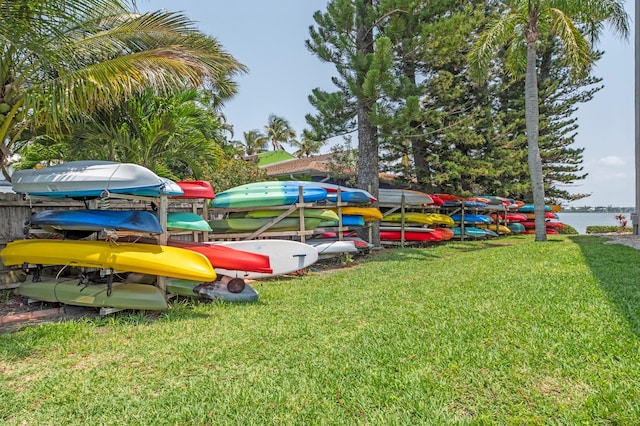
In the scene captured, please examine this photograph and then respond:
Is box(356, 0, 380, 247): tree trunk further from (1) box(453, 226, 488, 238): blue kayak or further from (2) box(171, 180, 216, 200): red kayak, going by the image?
(2) box(171, 180, 216, 200): red kayak

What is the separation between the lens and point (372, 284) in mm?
6148

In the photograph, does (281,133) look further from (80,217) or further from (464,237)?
(80,217)

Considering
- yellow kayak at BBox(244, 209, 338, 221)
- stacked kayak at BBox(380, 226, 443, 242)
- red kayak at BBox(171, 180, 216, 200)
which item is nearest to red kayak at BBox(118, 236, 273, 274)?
red kayak at BBox(171, 180, 216, 200)

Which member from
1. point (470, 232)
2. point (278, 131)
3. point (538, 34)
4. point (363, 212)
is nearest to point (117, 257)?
point (363, 212)

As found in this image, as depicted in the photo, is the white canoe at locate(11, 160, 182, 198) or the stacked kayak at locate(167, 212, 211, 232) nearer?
the white canoe at locate(11, 160, 182, 198)

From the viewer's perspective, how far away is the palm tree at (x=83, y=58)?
4.48 metres

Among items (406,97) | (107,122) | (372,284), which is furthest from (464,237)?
(107,122)

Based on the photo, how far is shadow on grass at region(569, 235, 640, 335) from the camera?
12.3 feet

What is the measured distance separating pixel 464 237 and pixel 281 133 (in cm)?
2795

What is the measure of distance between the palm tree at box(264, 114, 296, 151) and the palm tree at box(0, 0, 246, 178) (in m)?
33.8

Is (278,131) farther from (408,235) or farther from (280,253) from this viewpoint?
(280,253)

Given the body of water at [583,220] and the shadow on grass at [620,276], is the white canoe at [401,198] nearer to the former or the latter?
the shadow on grass at [620,276]

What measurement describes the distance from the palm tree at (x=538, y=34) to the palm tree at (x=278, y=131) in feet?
96.6

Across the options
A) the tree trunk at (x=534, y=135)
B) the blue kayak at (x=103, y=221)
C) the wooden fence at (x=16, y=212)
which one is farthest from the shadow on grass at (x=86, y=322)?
the tree trunk at (x=534, y=135)
